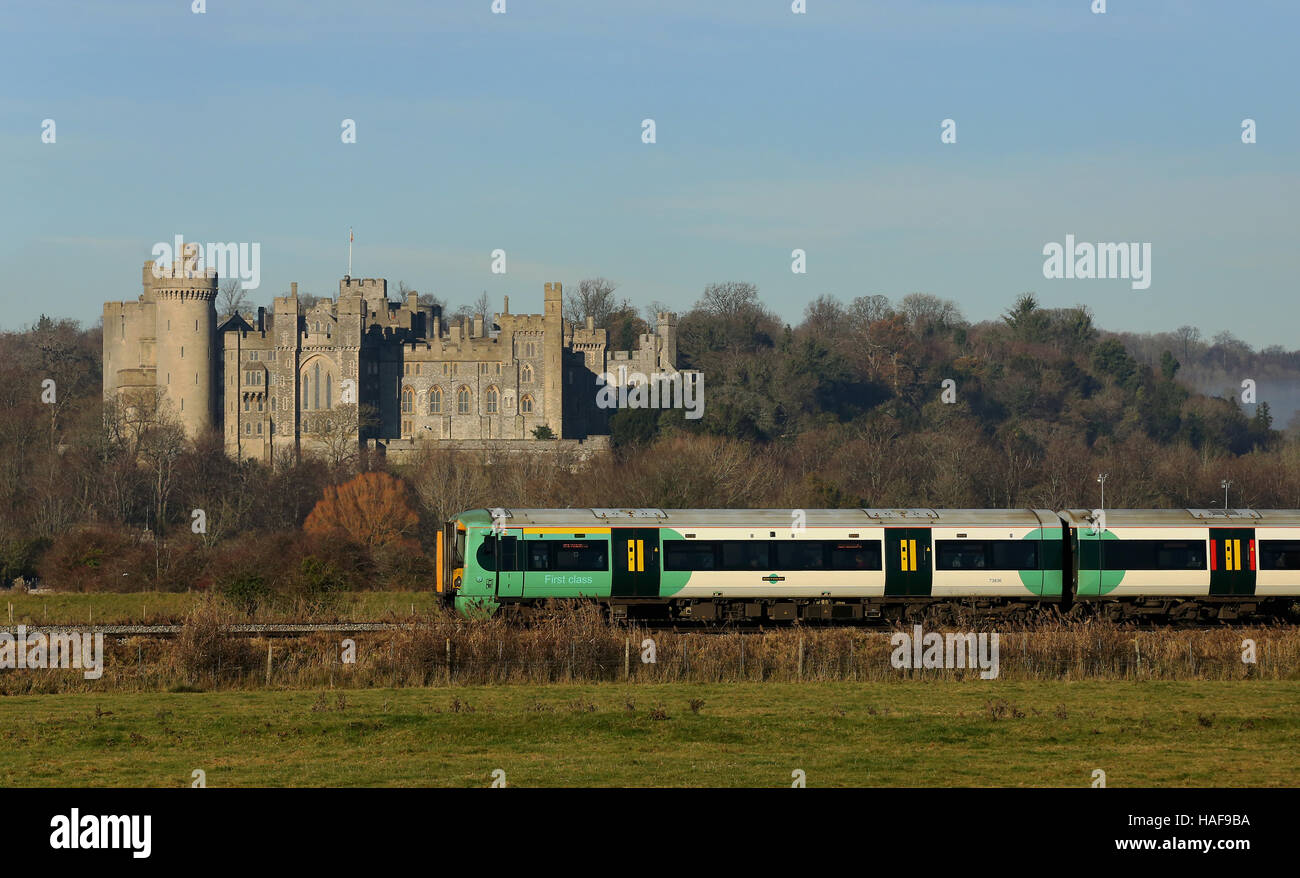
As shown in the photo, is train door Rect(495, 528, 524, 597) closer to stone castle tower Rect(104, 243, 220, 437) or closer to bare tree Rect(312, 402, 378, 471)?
bare tree Rect(312, 402, 378, 471)

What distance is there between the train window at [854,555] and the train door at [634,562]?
10.9 ft

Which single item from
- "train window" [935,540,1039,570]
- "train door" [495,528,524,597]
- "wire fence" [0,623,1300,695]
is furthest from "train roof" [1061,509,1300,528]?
"train door" [495,528,524,597]

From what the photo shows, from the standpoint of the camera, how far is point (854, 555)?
32.8 meters

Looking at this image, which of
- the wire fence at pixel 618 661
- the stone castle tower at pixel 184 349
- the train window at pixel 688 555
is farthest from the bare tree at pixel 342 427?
the wire fence at pixel 618 661

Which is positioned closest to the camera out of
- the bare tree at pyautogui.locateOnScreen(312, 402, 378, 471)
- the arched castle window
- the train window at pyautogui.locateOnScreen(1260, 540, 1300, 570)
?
the train window at pyautogui.locateOnScreen(1260, 540, 1300, 570)

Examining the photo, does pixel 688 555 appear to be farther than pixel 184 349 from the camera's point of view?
No

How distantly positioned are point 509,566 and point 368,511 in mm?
49799

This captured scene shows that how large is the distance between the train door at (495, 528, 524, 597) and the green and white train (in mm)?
18

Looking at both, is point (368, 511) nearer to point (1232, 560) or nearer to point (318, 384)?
point (318, 384)

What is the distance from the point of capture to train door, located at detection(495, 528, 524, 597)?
32.0m

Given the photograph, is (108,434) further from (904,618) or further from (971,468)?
(904,618)

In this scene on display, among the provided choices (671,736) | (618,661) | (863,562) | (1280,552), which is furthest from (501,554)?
(1280,552)
